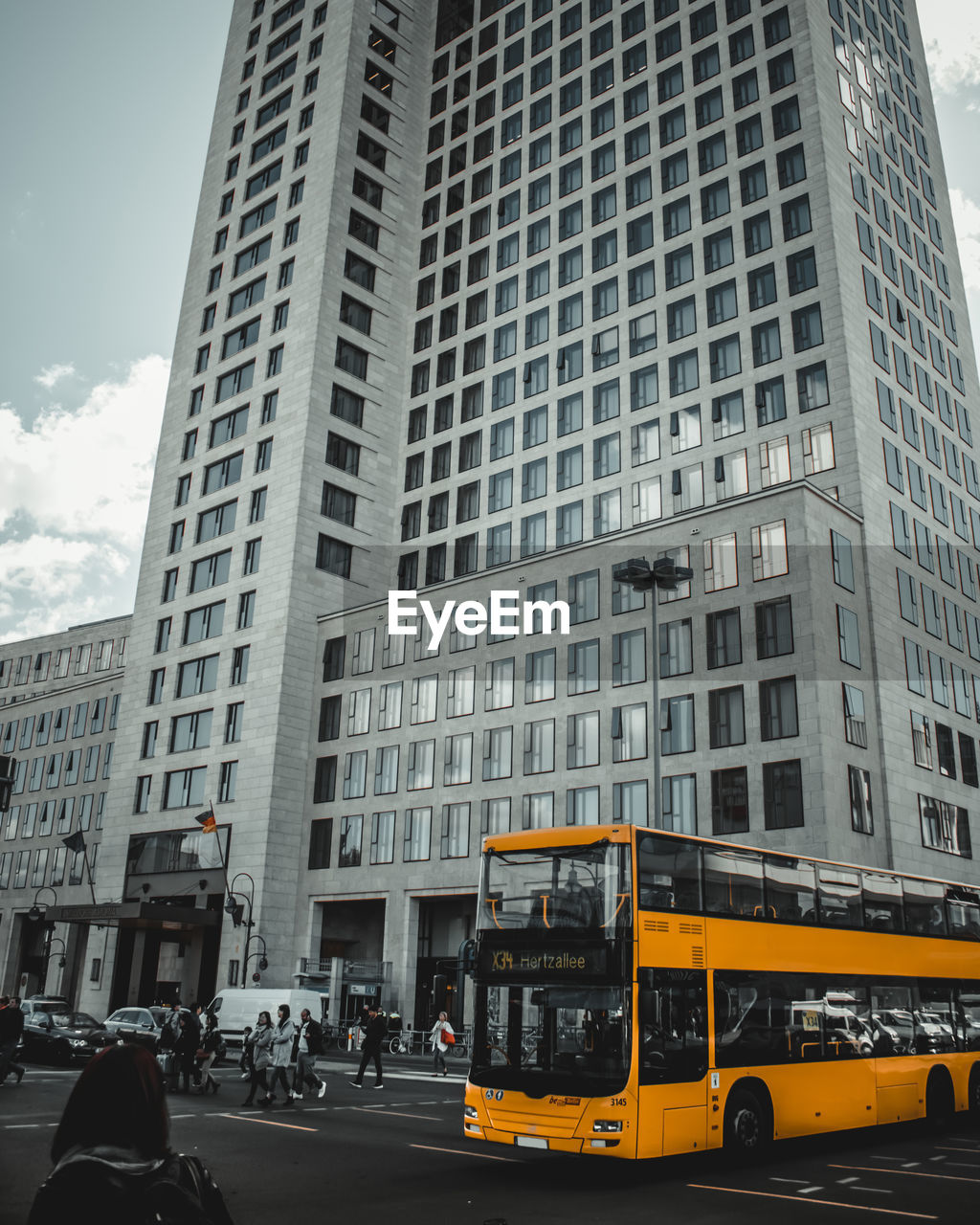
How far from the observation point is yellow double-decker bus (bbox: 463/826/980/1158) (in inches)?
514

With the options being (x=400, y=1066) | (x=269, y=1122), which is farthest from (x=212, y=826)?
(x=269, y=1122)

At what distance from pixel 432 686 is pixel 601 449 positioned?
1483cm

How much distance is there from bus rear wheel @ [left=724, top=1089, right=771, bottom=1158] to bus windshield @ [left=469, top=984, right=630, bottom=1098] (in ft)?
8.36

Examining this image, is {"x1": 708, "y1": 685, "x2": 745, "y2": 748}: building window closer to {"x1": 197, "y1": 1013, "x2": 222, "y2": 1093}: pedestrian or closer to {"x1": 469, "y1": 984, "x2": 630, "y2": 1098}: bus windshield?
{"x1": 197, "y1": 1013, "x2": 222, "y2": 1093}: pedestrian

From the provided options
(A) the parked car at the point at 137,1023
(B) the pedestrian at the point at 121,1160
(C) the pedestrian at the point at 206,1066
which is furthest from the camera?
(A) the parked car at the point at 137,1023

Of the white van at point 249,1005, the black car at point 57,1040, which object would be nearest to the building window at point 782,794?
the white van at point 249,1005

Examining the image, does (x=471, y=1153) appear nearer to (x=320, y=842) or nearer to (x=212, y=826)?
(x=212, y=826)

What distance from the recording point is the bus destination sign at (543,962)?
13242mm

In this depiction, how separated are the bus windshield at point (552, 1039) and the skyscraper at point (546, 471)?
24337 millimetres

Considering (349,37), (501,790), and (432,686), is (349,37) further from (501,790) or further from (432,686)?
(501,790)

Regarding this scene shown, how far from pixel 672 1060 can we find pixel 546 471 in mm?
A: 44438

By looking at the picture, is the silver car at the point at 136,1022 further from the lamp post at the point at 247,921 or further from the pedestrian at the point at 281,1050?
the lamp post at the point at 247,921

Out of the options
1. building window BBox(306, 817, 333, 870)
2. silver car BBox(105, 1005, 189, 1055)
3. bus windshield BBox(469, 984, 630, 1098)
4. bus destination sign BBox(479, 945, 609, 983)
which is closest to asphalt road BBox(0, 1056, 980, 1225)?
bus windshield BBox(469, 984, 630, 1098)

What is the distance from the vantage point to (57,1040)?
97.2 feet
